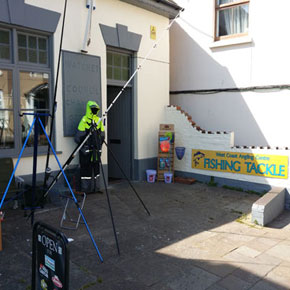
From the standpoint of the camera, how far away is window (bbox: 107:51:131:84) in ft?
26.5

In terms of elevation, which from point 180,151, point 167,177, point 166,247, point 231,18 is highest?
point 231,18

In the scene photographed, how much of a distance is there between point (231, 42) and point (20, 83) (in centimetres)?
550

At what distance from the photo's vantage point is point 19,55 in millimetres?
6246

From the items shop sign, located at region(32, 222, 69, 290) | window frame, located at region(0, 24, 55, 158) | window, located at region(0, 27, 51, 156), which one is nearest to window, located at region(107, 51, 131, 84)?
window, located at region(0, 27, 51, 156)

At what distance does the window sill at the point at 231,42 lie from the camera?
845 cm

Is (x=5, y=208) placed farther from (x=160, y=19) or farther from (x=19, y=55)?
(x=160, y=19)

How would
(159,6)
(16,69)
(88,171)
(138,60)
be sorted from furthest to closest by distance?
(159,6)
(138,60)
(88,171)
(16,69)

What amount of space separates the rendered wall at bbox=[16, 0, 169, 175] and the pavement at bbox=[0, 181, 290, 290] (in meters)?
1.74

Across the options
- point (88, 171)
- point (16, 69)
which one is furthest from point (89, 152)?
point (16, 69)

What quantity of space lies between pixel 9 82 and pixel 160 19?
184 inches

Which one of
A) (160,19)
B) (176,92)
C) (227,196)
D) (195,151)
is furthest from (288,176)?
(160,19)

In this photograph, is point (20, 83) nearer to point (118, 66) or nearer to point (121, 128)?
point (118, 66)

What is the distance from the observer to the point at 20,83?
247 inches

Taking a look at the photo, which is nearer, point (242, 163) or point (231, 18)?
point (242, 163)
